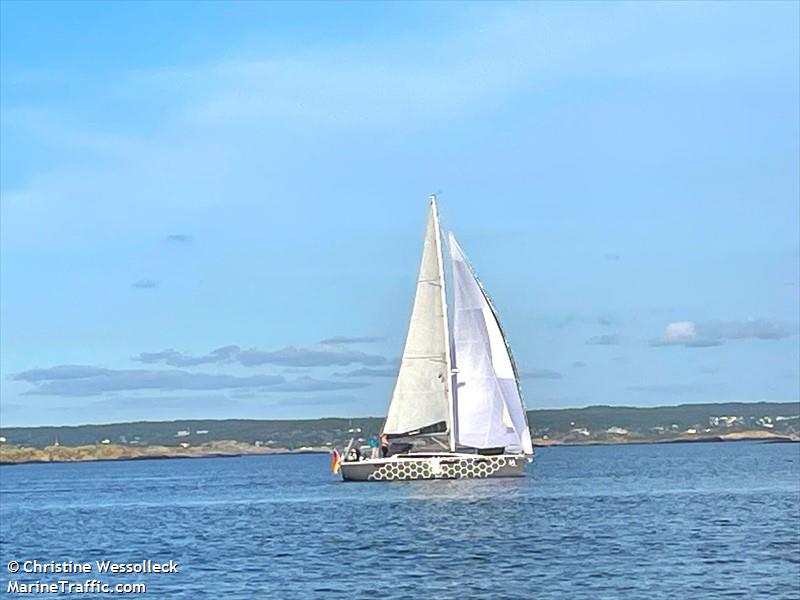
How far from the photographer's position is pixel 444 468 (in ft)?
275

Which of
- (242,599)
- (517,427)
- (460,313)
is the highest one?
(460,313)

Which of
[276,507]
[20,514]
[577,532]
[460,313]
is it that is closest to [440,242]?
[460,313]

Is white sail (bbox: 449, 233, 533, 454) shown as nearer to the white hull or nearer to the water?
the white hull

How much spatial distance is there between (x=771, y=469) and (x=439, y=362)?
4445 cm

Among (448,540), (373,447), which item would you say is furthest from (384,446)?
(448,540)

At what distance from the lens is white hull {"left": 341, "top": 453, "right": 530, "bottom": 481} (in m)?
83.8

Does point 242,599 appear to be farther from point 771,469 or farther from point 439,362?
point 771,469

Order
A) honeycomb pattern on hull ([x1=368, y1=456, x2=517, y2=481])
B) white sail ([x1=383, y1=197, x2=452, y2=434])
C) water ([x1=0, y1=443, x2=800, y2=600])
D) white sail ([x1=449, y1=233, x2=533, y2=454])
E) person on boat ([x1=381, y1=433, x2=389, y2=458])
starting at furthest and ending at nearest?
person on boat ([x1=381, y1=433, x2=389, y2=458]), white sail ([x1=383, y1=197, x2=452, y2=434]), white sail ([x1=449, y1=233, x2=533, y2=454]), honeycomb pattern on hull ([x1=368, y1=456, x2=517, y2=481]), water ([x1=0, y1=443, x2=800, y2=600])

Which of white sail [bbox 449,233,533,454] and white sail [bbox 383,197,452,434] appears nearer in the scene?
white sail [bbox 449,233,533,454]

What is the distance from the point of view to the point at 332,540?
53.5m

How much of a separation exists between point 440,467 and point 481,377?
5.86 m

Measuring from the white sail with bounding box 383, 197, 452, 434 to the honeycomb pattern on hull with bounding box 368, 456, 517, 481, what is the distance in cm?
305

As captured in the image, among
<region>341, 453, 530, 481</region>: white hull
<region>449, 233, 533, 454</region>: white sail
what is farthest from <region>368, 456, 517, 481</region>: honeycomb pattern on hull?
<region>449, 233, 533, 454</region>: white sail

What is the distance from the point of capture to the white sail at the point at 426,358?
86.4 meters
